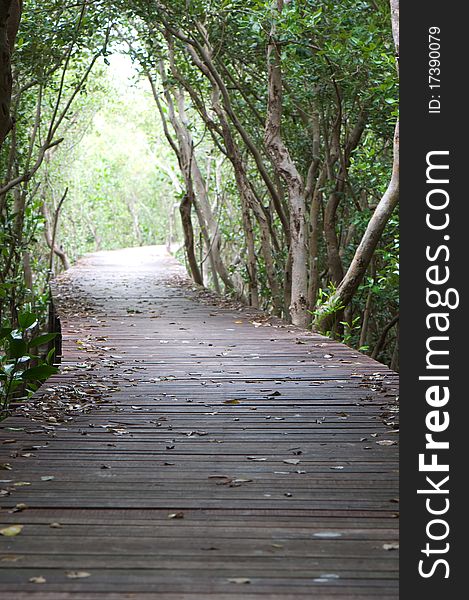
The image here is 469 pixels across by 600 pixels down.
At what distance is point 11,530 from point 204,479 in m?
0.94

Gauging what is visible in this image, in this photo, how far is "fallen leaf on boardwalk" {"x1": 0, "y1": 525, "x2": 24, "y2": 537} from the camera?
294cm

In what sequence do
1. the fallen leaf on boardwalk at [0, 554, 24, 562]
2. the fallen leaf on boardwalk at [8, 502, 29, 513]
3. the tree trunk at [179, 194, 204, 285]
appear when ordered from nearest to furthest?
the fallen leaf on boardwalk at [0, 554, 24, 562] → the fallen leaf on boardwalk at [8, 502, 29, 513] → the tree trunk at [179, 194, 204, 285]

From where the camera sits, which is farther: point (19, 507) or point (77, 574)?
point (19, 507)

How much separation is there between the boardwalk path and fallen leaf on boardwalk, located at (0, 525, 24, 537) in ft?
0.12

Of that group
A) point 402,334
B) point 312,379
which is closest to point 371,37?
point 312,379

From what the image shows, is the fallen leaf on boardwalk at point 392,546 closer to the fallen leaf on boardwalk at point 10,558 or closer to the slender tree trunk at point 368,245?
the fallen leaf on boardwalk at point 10,558

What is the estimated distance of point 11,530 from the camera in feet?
9.75

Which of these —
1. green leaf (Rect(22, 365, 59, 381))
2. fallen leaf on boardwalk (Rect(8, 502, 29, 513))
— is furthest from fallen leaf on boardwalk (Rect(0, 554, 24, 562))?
green leaf (Rect(22, 365, 59, 381))

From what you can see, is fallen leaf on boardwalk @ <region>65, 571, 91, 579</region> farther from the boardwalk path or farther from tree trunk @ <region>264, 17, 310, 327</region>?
tree trunk @ <region>264, 17, 310, 327</region>

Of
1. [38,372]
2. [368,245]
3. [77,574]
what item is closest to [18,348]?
[38,372]

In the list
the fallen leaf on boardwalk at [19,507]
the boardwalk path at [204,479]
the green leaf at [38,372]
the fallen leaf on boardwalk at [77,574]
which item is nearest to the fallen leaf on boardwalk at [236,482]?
the boardwalk path at [204,479]

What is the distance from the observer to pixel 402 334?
11.5ft

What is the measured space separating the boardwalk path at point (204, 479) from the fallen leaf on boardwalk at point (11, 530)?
37 millimetres

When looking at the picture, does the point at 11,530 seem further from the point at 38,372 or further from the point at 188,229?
the point at 188,229
